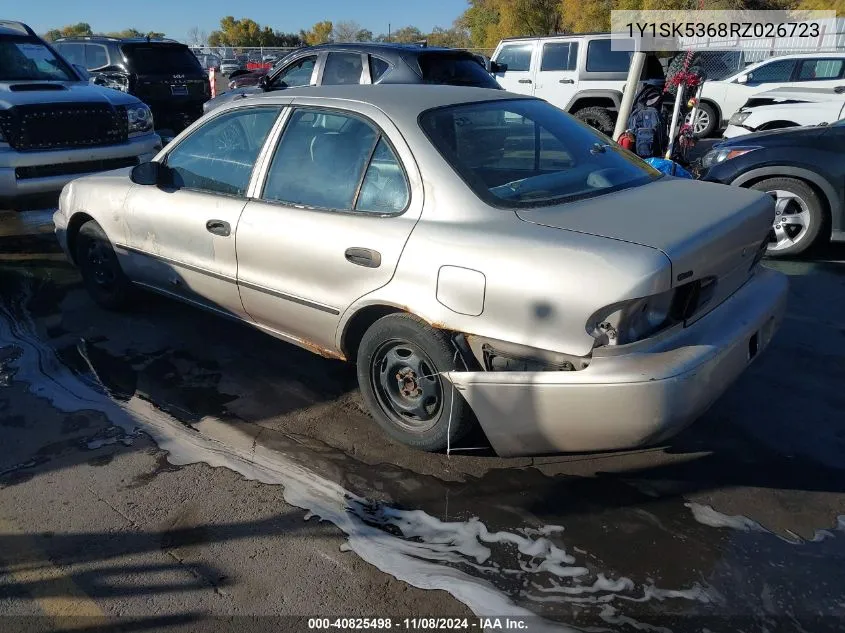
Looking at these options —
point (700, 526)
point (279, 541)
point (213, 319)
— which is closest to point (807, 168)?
point (700, 526)

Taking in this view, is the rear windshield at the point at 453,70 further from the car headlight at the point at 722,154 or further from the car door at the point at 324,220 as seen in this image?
the car door at the point at 324,220

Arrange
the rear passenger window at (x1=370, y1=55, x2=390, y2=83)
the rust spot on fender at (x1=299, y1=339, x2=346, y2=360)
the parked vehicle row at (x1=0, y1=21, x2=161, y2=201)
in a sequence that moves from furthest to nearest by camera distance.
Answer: the rear passenger window at (x1=370, y1=55, x2=390, y2=83) < the parked vehicle row at (x1=0, y1=21, x2=161, y2=201) < the rust spot on fender at (x1=299, y1=339, x2=346, y2=360)

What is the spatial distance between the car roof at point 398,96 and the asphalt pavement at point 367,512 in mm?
1562

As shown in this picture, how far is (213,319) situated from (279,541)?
8.37ft

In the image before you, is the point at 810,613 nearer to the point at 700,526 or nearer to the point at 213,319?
the point at 700,526

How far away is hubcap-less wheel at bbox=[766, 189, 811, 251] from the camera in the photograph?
5910 millimetres

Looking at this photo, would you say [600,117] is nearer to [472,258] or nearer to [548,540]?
[472,258]

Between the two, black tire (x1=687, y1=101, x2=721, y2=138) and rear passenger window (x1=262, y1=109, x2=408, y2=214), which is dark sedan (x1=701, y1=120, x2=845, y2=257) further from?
black tire (x1=687, y1=101, x2=721, y2=138)

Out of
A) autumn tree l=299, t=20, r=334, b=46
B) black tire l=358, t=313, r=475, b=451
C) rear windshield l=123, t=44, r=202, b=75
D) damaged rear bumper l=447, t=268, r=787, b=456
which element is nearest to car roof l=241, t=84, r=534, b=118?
black tire l=358, t=313, r=475, b=451

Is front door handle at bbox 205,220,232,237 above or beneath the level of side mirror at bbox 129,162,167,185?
beneath

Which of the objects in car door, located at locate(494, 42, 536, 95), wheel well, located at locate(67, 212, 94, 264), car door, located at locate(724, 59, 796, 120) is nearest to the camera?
wheel well, located at locate(67, 212, 94, 264)

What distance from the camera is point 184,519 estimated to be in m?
2.85

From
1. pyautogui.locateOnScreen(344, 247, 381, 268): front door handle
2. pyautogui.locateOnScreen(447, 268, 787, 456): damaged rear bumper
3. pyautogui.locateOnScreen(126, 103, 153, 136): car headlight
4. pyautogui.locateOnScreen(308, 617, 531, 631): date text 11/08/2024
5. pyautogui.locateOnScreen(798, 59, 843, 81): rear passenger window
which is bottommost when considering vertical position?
pyautogui.locateOnScreen(308, 617, 531, 631): date text 11/08/2024

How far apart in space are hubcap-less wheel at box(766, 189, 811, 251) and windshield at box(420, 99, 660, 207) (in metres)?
2.95
